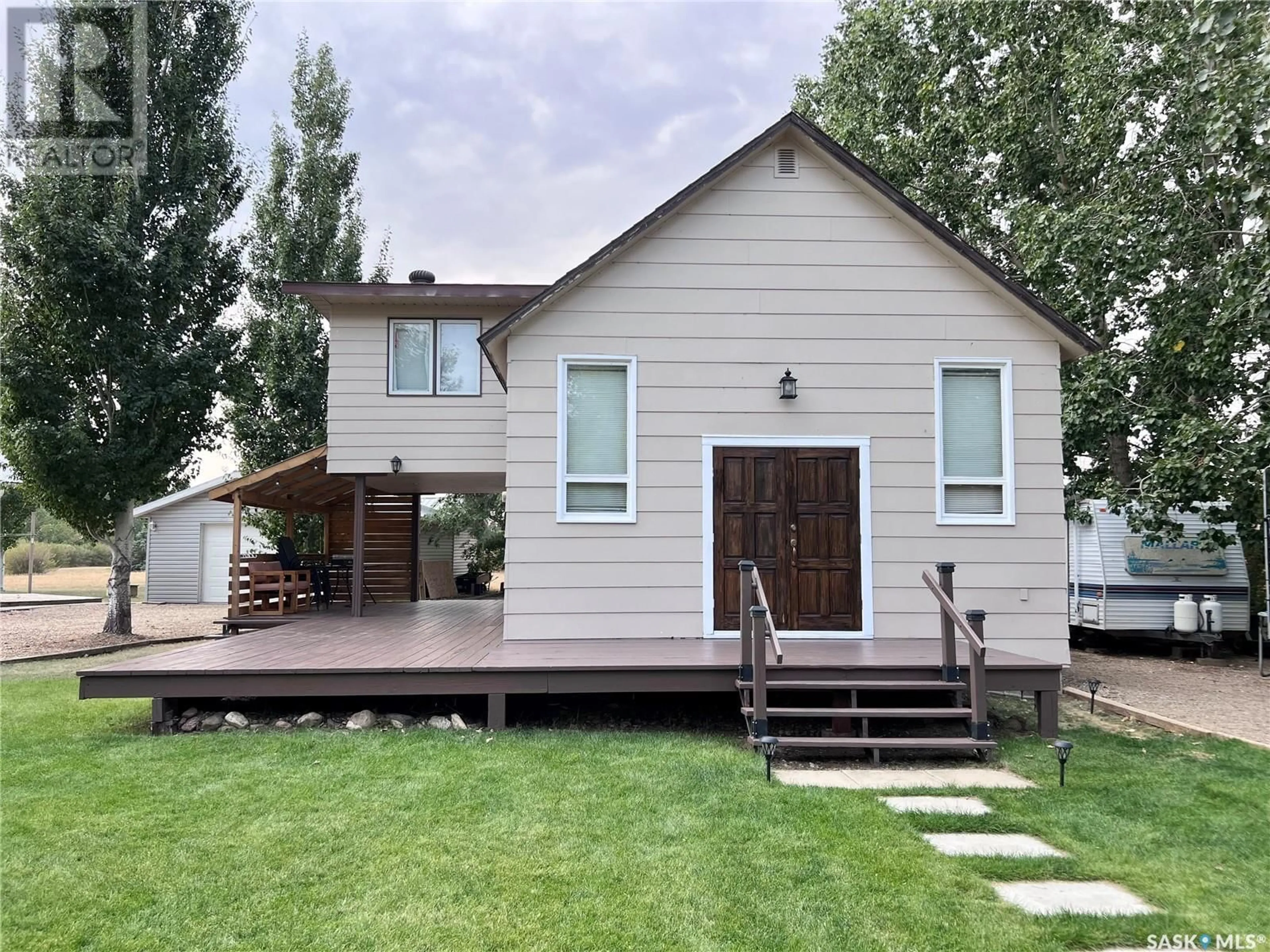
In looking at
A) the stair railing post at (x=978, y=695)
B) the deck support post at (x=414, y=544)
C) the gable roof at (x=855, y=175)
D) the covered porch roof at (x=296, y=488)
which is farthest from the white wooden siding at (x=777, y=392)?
the deck support post at (x=414, y=544)

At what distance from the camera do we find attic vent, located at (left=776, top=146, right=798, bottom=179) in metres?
7.39

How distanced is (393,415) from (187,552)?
13.2m

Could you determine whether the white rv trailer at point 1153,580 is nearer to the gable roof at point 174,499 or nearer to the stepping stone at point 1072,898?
the stepping stone at point 1072,898

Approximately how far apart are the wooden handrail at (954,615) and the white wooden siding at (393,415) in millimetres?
6045

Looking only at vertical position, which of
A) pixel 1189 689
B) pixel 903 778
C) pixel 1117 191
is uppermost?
pixel 1117 191

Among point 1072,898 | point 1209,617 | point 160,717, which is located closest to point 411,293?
point 160,717

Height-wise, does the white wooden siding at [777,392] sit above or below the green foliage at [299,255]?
below

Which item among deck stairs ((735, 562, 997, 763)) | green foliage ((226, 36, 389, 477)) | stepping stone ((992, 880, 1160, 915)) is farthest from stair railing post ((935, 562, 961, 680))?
green foliage ((226, 36, 389, 477))

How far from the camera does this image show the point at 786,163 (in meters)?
7.40

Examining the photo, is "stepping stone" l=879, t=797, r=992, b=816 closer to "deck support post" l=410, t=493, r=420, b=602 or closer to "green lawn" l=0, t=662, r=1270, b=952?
"green lawn" l=0, t=662, r=1270, b=952

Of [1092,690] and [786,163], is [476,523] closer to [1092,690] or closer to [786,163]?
[786,163]

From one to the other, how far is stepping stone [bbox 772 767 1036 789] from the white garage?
1853 cm

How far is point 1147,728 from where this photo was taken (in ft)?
21.5

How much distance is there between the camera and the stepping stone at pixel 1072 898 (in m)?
3.15
